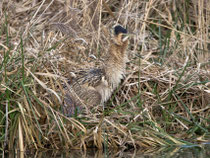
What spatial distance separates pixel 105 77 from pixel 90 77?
0.18 meters

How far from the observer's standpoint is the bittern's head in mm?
5887

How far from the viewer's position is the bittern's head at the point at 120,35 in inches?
232

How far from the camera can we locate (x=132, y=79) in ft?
21.0

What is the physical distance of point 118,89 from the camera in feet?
19.5

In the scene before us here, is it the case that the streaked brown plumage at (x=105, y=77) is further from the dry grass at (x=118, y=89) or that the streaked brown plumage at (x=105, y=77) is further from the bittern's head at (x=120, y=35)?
the dry grass at (x=118, y=89)

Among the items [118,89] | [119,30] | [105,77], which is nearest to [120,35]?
[119,30]

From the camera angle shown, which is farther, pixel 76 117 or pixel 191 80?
pixel 191 80

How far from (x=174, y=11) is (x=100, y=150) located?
3.51 meters

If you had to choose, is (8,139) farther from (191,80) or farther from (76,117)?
(191,80)

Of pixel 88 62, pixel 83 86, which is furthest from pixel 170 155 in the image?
pixel 88 62

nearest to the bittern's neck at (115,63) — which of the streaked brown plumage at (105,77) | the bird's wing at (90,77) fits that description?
the streaked brown plumage at (105,77)

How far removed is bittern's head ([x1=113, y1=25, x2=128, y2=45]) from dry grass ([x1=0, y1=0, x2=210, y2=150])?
0.66ft

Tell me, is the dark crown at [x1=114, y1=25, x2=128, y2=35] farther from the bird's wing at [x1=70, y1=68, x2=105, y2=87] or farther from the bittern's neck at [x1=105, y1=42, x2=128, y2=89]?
the bird's wing at [x1=70, y1=68, x2=105, y2=87]

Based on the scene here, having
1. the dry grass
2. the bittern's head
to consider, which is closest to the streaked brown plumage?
the bittern's head
